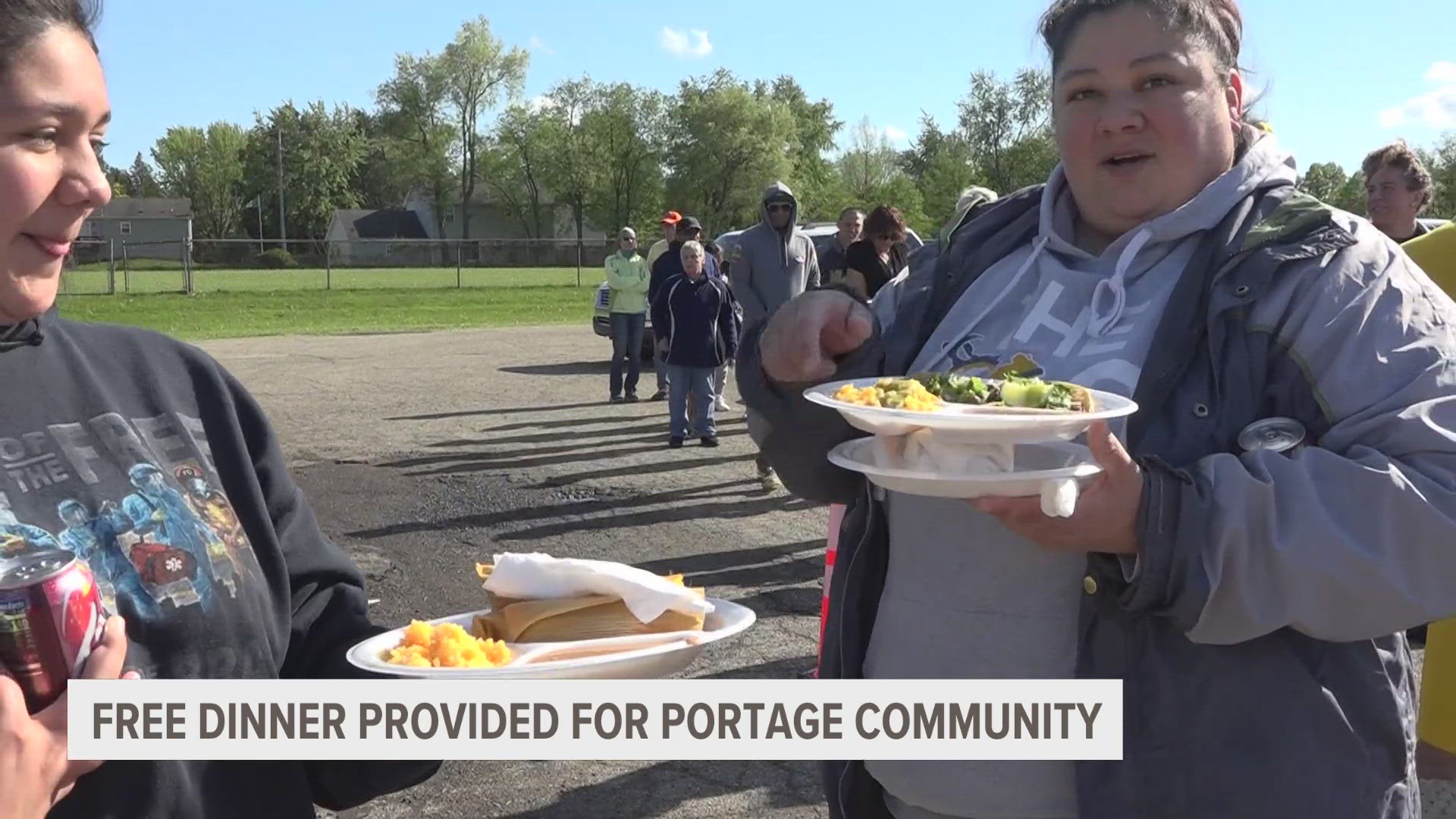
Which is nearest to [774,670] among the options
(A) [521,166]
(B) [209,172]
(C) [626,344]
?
(C) [626,344]

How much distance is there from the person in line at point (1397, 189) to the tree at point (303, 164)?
89.2m

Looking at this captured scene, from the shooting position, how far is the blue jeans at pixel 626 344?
14.5m

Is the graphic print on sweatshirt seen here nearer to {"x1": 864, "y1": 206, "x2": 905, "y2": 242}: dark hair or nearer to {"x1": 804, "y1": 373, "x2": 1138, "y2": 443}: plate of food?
{"x1": 804, "y1": 373, "x2": 1138, "y2": 443}: plate of food

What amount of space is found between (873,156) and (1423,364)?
9953 cm

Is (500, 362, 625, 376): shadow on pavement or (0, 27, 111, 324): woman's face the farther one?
(500, 362, 625, 376): shadow on pavement

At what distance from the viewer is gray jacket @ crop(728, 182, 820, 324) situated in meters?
10.6

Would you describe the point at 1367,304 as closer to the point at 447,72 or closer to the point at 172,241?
the point at 172,241

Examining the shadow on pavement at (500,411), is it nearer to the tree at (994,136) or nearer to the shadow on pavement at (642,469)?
the shadow on pavement at (642,469)

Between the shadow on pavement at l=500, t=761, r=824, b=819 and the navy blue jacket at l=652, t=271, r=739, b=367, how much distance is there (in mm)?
7006

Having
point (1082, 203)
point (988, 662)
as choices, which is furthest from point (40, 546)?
point (1082, 203)

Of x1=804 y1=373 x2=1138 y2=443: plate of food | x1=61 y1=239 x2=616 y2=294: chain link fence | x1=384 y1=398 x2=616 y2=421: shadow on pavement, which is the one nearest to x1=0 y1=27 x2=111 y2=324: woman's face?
x1=804 y1=373 x2=1138 y2=443: plate of food

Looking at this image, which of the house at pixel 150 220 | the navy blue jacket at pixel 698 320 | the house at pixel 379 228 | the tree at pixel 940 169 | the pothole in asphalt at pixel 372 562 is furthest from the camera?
the house at pixel 150 220

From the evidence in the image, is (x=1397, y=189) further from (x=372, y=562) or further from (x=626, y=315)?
(x=626, y=315)

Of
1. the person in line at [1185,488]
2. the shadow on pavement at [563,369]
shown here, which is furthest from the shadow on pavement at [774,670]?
the shadow on pavement at [563,369]
